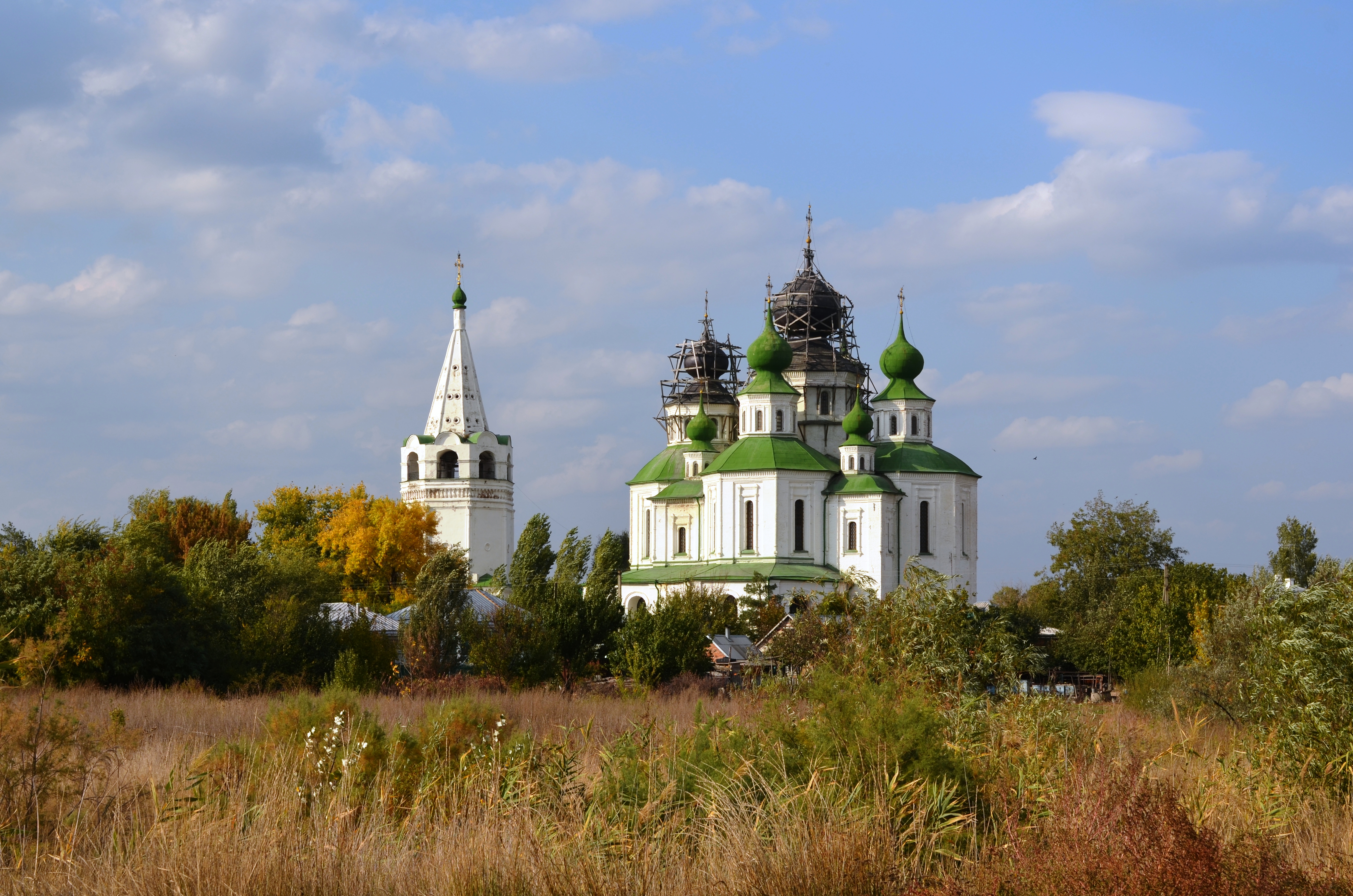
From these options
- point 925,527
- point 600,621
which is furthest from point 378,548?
point 600,621

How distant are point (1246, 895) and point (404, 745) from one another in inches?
258

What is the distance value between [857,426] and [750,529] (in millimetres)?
5858

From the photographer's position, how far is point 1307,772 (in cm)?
1084

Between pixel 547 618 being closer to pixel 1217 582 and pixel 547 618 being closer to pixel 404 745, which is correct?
pixel 404 745

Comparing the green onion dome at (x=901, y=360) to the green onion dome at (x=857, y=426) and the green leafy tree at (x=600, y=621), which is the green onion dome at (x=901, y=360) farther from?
the green leafy tree at (x=600, y=621)

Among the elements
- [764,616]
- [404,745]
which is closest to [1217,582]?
[764,616]

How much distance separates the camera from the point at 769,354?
5719cm

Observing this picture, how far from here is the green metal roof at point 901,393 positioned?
57562 mm

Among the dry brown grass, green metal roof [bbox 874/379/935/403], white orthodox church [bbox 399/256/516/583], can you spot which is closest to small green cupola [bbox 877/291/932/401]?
green metal roof [bbox 874/379/935/403]

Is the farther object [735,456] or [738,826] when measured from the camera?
[735,456]

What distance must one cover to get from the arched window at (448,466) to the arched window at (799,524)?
924 inches

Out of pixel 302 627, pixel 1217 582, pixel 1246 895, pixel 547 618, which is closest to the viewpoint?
pixel 1246 895

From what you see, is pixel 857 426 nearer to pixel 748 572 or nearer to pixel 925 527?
→ pixel 925 527

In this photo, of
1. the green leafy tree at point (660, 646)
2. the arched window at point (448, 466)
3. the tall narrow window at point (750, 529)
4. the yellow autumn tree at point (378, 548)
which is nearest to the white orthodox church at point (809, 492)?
the tall narrow window at point (750, 529)
